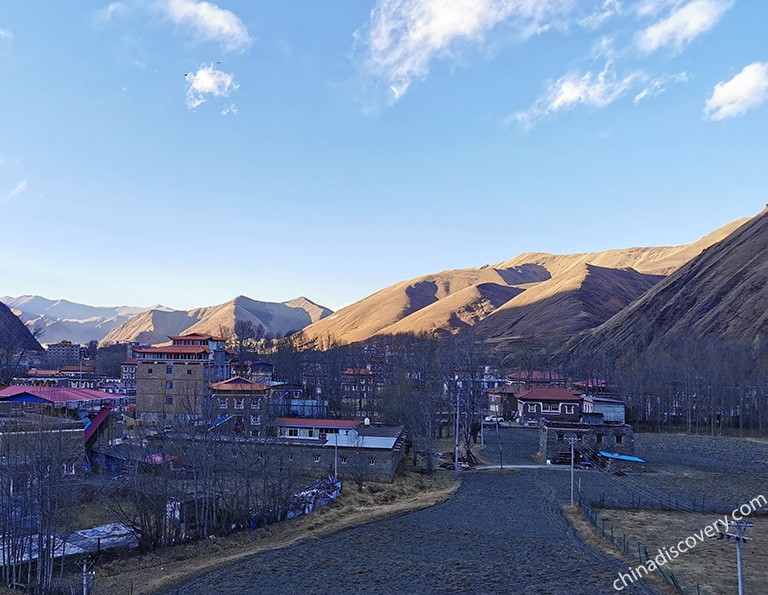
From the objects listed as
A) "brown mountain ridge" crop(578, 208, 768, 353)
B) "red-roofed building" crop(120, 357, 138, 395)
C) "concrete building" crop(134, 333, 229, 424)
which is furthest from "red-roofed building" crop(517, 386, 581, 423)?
"brown mountain ridge" crop(578, 208, 768, 353)

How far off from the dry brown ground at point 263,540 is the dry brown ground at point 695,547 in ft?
32.2

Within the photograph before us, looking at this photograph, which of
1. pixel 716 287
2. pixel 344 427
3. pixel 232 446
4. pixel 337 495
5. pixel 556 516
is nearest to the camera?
pixel 556 516

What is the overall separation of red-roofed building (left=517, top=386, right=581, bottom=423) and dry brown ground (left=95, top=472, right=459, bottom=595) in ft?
108

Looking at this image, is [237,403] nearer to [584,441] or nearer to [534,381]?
[584,441]

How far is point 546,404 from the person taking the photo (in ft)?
233

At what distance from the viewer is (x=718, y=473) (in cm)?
4616

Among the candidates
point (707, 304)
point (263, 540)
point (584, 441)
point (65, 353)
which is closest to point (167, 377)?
point (263, 540)

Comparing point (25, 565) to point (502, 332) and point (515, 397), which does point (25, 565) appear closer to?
point (515, 397)

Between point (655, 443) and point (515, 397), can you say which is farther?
point (515, 397)

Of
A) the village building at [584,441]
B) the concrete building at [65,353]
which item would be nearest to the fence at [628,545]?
the village building at [584,441]

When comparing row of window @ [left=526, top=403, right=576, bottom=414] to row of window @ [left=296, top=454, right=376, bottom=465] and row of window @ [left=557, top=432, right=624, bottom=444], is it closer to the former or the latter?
row of window @ [left=557, top=432, right=624, bottom=444]

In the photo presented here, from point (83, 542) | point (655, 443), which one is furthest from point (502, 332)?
point (83, 542)

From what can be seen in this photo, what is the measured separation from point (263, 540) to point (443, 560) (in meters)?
8.75

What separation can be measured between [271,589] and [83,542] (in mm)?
9722
